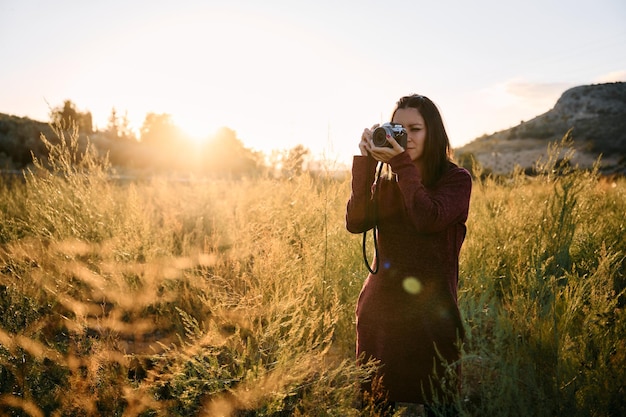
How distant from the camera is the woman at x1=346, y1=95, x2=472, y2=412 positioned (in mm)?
1485

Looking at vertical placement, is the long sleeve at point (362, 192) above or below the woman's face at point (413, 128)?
below

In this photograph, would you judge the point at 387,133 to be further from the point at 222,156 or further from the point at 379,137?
the point at 222,156

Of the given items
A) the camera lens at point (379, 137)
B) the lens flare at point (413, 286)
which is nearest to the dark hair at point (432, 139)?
the camera lens at point (379, 137)

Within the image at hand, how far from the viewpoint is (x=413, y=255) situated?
1.55 m

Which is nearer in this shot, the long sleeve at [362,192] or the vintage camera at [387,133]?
the vintage camera at [387,133]

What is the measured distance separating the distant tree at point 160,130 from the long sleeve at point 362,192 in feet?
122

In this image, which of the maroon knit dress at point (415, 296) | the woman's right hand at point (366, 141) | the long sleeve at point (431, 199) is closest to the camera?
the long sleeve at point (431, 199)

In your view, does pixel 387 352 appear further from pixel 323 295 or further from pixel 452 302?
pixel 323 295

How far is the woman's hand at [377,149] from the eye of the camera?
4.96 feet

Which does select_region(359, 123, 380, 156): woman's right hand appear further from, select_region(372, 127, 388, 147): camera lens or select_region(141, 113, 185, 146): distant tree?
select_region(141, 113, 185, 146): distant tree

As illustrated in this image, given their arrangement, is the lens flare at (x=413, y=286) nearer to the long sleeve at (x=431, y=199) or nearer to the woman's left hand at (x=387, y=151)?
the long sleeve at (x=431, y=199)

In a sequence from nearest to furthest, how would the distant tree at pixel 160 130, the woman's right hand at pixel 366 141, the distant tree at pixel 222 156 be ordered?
1. the woman's right hand at pixel 366 141
2. the distant tree at pixel 222 156
3. the distant tree at pixel 160 130

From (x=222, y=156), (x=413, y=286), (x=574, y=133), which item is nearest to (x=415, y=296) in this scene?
(x=413, y=286)

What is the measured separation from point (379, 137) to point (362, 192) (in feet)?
0.86
